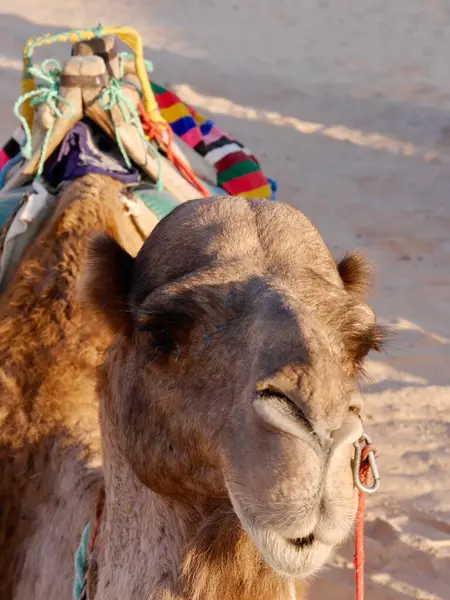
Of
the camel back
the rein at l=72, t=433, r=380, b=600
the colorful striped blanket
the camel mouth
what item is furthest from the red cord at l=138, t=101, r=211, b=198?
the camel mouth

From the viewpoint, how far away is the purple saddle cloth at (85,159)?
2865 mm

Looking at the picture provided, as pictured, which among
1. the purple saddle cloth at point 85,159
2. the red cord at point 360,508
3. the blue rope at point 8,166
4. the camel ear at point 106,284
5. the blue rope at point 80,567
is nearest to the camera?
the red cord at point 360,508

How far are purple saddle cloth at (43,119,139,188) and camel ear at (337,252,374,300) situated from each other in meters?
1.19

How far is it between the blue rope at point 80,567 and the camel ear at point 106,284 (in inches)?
21.9

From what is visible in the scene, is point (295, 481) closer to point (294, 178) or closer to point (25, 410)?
point (25, 410)

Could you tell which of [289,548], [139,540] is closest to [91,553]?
[139,540]

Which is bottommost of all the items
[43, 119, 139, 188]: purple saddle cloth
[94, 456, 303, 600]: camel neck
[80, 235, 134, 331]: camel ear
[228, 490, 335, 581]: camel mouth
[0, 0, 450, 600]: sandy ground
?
[0, 0, 450, 600]: sandy ground

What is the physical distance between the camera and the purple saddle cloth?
9.40ft

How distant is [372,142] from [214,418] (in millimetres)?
7047

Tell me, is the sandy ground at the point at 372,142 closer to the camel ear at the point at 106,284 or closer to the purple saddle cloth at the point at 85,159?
the camel ear at the point at 106,284

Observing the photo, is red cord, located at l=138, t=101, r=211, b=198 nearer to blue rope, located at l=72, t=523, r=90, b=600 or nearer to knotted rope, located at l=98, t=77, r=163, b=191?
knotted rope, located at l=98, t=77, r=163, b=191

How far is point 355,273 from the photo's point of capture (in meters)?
1.90

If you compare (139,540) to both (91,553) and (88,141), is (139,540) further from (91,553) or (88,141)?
(88,141)

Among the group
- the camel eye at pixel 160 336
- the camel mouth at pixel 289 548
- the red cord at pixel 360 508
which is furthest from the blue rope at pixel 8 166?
the camel mouth at pixel 289 548
